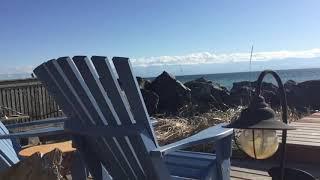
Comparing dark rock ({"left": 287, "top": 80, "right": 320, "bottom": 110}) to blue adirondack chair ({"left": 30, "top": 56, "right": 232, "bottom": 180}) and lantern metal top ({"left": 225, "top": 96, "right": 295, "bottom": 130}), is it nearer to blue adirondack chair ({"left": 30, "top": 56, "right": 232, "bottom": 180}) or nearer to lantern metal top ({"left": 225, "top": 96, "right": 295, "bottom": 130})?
blue adirondack chair ({"left": 30, "top": 56, "right": 232, "bottom": 180})

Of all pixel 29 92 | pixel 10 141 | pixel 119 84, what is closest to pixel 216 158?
pixel 119 84

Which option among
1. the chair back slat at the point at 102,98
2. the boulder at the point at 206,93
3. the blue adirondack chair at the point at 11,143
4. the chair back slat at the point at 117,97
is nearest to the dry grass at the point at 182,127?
the blue adirondack chair at the point at 11,143

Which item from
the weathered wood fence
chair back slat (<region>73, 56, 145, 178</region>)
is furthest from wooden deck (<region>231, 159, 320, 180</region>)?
the weathered wood fence

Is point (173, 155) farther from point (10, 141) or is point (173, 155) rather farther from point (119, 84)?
point (10, 141)

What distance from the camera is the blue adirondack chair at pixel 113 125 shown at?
2.37 m

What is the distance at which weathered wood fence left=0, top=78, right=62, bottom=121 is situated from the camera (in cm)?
989

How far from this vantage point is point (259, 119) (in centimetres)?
190

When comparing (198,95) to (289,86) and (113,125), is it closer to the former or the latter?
(289,86)

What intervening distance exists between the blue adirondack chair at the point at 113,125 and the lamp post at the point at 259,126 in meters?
0.43

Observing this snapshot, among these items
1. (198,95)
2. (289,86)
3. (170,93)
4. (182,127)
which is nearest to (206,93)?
(198,95)

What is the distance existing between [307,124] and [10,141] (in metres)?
3.74

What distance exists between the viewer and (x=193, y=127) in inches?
270

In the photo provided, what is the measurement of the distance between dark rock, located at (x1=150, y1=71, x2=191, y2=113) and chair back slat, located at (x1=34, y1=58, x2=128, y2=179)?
10070 mm

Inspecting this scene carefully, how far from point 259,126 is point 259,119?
0.05 meters
